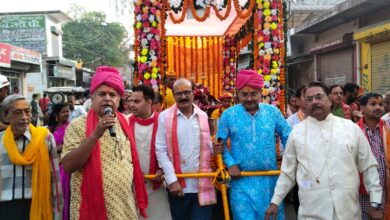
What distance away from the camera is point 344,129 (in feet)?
10.4

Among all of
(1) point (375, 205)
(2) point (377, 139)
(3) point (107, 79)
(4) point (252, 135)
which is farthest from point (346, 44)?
(3) point (107, 79)

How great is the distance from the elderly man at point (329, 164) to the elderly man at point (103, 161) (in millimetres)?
1271

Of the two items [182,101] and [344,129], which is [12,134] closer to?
[182,101]

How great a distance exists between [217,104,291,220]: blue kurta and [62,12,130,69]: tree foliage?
4536cm

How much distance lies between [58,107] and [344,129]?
3.99 metres

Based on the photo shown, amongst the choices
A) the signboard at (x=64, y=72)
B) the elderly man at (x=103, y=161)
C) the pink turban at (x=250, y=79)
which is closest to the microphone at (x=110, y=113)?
the elderly man at (x=103, y=161)

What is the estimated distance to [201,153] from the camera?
3.92m

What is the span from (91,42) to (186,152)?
46406 millimetres

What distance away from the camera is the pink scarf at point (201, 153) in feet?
12.7

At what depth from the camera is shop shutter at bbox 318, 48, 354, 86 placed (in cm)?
1534

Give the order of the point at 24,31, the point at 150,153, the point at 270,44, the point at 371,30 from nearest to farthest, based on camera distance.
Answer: the point at 150,153
the point at 270,44
the point at 371,30
the point at 24,31

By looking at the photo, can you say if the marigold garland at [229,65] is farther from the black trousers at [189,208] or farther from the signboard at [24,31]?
the signboard at [24,31]

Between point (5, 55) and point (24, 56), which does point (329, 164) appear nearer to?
point (5, 55)

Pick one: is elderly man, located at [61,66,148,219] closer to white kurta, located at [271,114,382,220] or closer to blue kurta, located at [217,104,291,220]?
blue kurta, located at [217,104,291,220]
